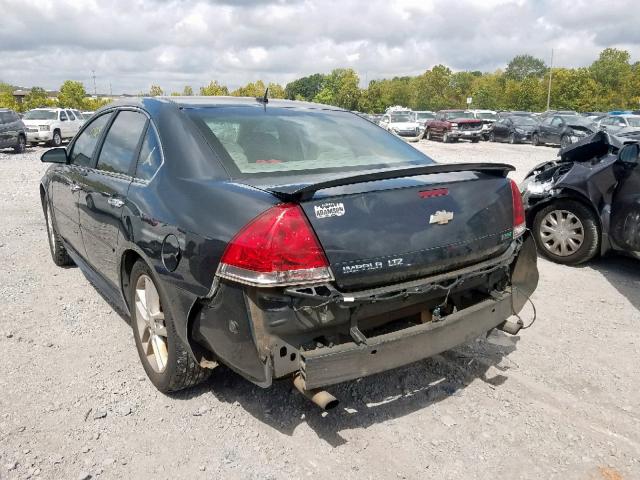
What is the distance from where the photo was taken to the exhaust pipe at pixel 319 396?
2.43 m

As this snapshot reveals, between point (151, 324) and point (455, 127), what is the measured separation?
27.6 metres

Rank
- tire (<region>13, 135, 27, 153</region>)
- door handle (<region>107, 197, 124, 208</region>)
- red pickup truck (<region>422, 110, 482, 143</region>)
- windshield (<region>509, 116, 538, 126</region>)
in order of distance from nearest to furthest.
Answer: door handle (<region>107, 197, 124, 208</region>) → tire (<region>13, 135, 27, 153</region>) → windshield (<region>509, 116, 538, 126</region>) → red pickup truck (<region>422, 110, 482, 143</region>)

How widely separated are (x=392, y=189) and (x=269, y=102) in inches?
62.3

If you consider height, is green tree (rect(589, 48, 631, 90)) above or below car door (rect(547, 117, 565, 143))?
above

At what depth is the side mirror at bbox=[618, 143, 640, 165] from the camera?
16.8 feet

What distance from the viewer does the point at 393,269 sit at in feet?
8.18

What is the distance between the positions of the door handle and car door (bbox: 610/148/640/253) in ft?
14.5

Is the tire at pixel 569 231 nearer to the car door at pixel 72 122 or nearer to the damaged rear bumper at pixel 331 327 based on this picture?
the damaged rear bumper at pixel 331 327

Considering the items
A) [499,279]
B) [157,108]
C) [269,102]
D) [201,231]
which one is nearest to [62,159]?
[157,108]

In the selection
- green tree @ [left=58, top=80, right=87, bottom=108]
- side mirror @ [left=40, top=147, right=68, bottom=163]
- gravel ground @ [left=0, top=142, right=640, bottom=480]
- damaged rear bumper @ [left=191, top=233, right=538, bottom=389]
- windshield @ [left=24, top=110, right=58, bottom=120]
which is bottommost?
gravel ground @ [left=0, top=142, right=640, bottom=480]

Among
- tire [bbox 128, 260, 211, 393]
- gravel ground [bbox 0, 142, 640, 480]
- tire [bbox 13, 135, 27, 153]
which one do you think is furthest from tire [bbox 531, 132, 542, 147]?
tire [bbox 128, 260, 211, 393]

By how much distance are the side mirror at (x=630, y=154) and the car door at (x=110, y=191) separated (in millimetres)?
4393

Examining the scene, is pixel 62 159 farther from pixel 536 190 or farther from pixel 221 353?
pixel 536 190

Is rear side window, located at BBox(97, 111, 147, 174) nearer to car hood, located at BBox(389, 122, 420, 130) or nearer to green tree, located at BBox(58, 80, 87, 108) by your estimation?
car hood, located at BBox(389, 122, 420, 130)
